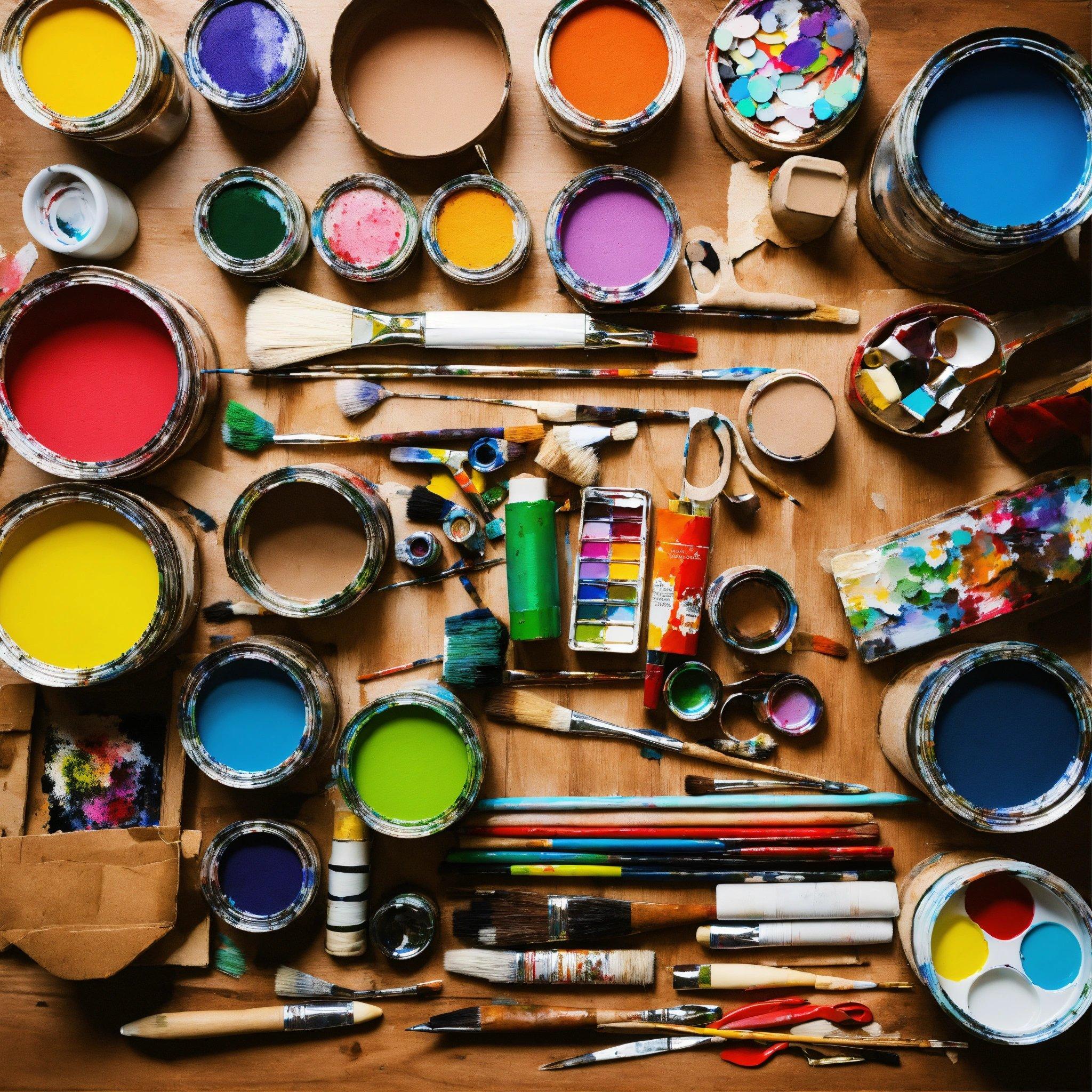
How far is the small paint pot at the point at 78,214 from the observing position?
1756mm

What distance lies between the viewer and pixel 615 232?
5.87ft

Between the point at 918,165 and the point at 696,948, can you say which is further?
the point at 696,948

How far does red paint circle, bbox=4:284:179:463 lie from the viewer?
1.75m

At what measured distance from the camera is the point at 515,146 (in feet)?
6.07

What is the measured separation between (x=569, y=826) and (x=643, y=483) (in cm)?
79

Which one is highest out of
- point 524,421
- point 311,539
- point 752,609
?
point 524,421

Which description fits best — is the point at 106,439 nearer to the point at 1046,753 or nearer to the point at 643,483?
the point at 643,483

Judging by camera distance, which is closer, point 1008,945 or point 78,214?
point 1008,945

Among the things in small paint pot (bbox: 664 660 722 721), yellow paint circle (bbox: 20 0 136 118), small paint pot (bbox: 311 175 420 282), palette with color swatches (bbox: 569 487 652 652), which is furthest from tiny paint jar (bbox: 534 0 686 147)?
small paint pot (bbox: 664 660 722 721)

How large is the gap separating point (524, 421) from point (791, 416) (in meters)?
0.60

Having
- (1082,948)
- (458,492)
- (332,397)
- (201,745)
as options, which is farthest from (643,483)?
(1082,948)

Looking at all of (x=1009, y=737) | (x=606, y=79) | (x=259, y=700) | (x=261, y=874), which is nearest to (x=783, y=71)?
(x=606, y=79)

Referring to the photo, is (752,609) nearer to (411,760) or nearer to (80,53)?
(411,760)

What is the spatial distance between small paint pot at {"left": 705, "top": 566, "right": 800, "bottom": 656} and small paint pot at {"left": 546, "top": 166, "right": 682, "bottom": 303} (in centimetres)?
67
